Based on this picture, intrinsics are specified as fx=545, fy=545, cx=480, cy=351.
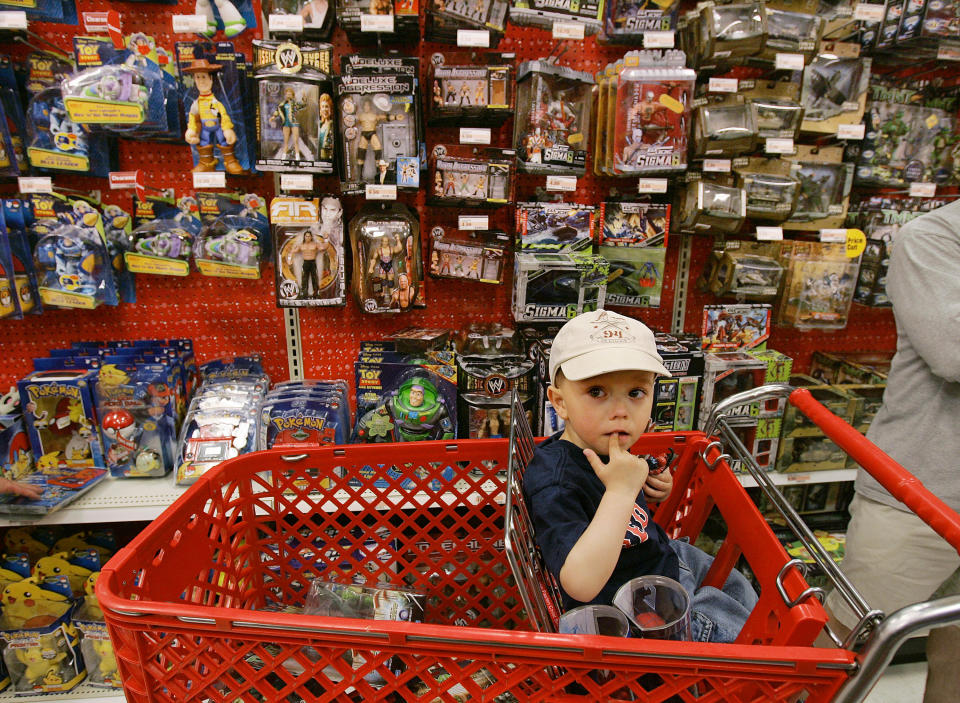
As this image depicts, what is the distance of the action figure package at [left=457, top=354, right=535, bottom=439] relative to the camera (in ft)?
5.88

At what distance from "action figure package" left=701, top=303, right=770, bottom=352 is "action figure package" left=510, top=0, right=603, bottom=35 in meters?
1.09

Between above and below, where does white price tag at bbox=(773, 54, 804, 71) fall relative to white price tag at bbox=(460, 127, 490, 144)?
above

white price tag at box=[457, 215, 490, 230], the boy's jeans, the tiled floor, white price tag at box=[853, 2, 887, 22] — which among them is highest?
white price tag at box=[853, 2, 887, 22]

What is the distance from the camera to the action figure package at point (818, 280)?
7.05 ft

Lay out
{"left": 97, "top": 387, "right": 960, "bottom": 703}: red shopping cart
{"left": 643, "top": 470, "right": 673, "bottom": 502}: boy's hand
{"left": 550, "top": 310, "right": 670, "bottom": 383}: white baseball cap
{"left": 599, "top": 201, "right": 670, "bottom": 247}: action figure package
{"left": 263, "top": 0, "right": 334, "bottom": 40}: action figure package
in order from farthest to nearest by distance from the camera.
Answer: {"left": 599, "top": 201, "right": 670, "bottom": 247}: action figure package
{"left": 263, "top": 0, "right": 334, "bottom": 40}: action figure package
{"left": 643, "top": 470, "right": 673, "bottom": 502}: boy's hand
{"left": 550, "top": 310, "right": 670, "bottom": 383}: white baseball cap
{"left": 97, "top": 387, "right": 960, "bottom": 703}: red shopping cart

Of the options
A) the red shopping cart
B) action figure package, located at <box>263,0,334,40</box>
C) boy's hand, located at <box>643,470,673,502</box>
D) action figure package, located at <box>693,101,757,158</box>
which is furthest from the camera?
action figure package, located at <box>693,101,757,158</box>

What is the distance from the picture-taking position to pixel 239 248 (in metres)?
1.84

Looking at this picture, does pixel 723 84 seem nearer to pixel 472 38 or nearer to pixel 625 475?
pixel 472 38

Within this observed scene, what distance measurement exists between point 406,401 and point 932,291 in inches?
56.9

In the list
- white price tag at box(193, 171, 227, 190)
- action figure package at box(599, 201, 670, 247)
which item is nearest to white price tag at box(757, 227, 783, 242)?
action figure package at box(599, 201, 670, 247)

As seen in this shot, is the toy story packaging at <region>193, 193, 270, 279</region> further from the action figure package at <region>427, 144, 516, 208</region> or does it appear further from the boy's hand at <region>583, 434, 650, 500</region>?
the boy's hand at <region>583, 434, 650, 500</region>

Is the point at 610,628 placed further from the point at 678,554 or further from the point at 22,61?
the point at 22,61

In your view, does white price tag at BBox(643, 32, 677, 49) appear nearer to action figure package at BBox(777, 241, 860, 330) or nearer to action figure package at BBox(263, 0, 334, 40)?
action figure package at BBox(777, 241, 860, 330)

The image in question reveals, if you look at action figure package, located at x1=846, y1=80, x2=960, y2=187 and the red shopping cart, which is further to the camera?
action figure package, located at x1=846, y1=80, x2=960, y2=187
